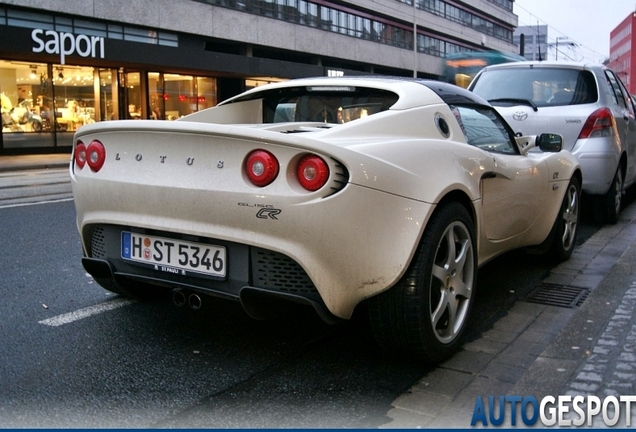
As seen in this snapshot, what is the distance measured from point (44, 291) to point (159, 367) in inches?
66.3

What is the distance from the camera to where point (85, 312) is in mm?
4191

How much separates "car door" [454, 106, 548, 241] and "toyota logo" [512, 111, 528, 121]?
2.61 m

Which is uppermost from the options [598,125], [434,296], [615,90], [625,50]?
[625,50]

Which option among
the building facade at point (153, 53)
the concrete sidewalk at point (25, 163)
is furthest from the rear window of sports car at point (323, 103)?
the building facade at point (153, 53)

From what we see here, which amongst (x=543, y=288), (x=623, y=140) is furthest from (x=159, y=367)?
(x=623, y=140)

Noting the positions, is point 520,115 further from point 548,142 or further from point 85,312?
point 85,312

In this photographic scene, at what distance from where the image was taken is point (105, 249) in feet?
11.7

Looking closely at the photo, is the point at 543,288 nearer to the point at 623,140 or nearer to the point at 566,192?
the point at 566,192

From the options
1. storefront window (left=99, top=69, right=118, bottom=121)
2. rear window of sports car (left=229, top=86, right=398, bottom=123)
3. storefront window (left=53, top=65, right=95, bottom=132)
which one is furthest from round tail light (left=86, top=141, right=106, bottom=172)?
storefront window (left=99, top=69, right=118, bottom=121)

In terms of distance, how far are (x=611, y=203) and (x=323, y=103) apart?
457 cm

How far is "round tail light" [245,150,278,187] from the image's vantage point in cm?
300

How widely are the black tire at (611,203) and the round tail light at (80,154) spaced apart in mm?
5722

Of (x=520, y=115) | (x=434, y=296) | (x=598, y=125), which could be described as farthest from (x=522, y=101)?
(x=434, y=296)

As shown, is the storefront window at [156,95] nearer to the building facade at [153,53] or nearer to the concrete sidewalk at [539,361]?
the building facade at [153,53]
